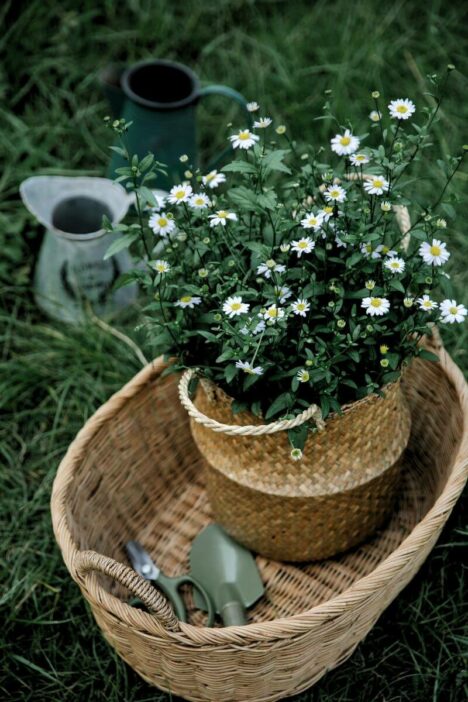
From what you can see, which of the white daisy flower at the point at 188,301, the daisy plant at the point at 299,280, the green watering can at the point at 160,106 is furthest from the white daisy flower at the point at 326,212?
the green watering can at the point at 160,106

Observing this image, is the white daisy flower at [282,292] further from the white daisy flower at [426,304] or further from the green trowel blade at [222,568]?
the green trowel blade at [222,568]

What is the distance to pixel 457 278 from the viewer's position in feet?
6.21

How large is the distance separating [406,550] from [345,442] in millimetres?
182

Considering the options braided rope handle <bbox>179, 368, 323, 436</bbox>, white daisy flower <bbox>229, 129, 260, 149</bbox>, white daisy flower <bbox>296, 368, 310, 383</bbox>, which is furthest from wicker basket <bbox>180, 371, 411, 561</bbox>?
white daisy flower <bbox>229, 129, 260, 149</bbox>

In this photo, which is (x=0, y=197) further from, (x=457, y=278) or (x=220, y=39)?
(x=457, y=278)

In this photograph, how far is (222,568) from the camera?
4.75ft

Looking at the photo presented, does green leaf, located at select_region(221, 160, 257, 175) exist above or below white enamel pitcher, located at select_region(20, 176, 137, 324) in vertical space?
above

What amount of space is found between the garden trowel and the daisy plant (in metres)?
0.34

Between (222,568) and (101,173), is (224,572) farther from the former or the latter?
(101,173)

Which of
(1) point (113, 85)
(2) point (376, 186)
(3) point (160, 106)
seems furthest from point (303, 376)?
(1) point (113, 85)

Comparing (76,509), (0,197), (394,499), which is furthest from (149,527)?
(0,197)

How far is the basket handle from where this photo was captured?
3.65 feet

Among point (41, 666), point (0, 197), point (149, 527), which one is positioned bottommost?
point (41, 666)

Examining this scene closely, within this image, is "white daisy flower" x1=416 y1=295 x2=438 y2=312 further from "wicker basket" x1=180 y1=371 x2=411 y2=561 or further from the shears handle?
the shears handle
